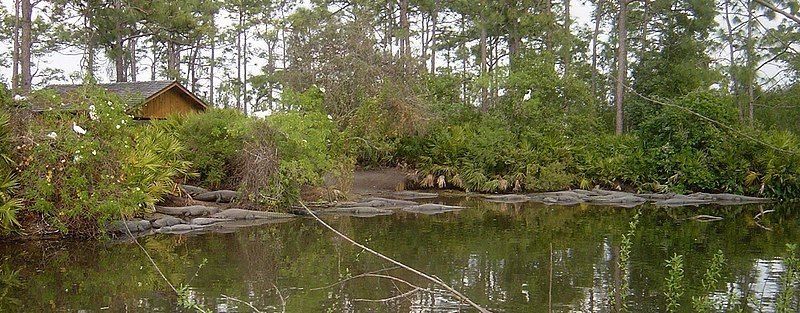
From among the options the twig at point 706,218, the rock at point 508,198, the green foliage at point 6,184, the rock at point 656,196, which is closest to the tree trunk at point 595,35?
the rock at point 656,196

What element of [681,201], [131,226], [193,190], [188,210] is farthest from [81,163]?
[681,201]

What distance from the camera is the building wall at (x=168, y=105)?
21.6m

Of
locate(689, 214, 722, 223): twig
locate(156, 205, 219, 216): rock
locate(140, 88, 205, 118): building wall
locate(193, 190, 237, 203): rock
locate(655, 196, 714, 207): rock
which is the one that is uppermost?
→ locate(140, 88, 205, 118): building wall

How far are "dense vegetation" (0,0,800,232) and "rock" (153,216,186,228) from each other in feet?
1.31

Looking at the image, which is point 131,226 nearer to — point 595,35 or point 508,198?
point 508,198

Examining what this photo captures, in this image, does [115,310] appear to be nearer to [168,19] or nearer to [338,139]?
[338,139]

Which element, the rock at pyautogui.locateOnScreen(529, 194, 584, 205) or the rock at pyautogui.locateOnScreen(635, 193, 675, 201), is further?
the rock at pyautogui.locateOnScreen(635, 193, 675, 201)

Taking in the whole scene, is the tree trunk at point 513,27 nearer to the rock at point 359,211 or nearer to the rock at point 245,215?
the rock at point 359,211

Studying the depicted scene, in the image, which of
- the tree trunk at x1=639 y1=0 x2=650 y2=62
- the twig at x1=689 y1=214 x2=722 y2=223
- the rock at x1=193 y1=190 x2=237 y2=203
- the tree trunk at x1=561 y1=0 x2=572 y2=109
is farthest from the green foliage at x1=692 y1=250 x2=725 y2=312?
the tree trunk at x1=639 y1=0 x2=650 y2=62

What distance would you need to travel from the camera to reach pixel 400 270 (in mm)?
9039

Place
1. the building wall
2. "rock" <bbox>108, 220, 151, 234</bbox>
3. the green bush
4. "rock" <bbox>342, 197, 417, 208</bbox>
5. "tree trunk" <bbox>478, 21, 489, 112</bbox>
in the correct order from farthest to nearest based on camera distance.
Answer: "tree trunk" <bbox>478, 21, 489, 112</bbox>
the building wall
"rock" <bbox>342, 197, 417, 208</bbox>
"rock" <bbox>108, 220, 151, 234</bbox>
the green bush

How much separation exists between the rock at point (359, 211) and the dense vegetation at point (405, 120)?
2.34 ft

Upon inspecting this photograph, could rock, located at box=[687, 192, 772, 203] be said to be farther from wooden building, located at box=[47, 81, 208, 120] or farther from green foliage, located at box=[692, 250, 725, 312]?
green foliage, located at box=[692, 250, 725, 312]

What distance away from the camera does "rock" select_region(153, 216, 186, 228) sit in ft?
41.9
